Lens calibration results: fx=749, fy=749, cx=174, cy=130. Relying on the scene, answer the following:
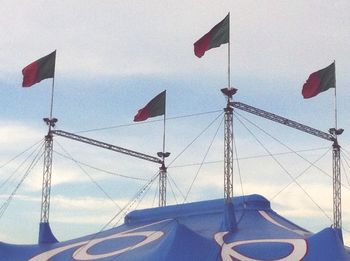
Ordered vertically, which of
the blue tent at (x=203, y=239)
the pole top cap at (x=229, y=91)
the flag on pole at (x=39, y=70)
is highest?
the flag on pole at (x=39, y=70)

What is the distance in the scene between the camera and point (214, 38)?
96.3 ft

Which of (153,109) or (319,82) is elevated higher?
(319,82)

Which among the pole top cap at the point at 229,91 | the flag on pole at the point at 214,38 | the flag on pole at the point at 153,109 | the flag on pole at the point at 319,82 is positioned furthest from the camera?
the flag on pole at the point at 153,109

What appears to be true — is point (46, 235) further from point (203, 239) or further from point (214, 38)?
point (214, 38)

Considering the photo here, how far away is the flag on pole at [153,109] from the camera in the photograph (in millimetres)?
33812

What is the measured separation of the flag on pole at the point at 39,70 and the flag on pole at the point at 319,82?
40.9 feet

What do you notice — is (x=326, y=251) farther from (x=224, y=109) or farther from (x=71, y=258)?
(x=71, y=258)

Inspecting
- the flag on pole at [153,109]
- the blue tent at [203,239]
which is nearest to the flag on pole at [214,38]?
the flag on pole at [153,109]

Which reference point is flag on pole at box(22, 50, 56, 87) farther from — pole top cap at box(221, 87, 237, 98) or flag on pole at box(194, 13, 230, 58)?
pole top cap at box(221, 87, 237, 98)

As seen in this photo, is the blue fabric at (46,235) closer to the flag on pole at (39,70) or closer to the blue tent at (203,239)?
the blue tent at (203,239)

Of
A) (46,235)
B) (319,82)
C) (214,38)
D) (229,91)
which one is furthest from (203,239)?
(46,235)

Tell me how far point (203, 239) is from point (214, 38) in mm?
8549

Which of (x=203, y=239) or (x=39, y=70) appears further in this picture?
(x=39, y=70)

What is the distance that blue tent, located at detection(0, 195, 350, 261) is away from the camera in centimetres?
2380
